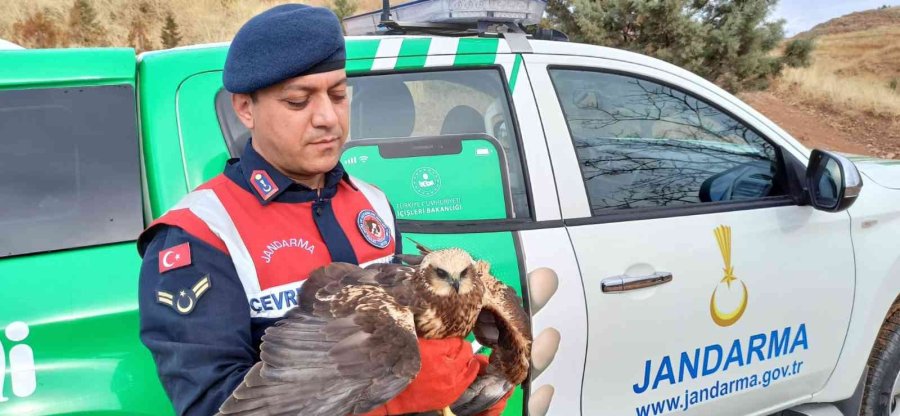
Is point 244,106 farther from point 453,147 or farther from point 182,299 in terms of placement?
point 453,147

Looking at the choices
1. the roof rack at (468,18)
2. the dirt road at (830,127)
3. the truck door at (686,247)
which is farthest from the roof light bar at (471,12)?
the dirt road at (830,127)

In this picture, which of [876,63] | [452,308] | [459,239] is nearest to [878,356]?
[459,239]

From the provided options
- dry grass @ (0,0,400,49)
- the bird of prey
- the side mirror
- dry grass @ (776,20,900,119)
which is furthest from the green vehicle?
dry grass @ (776,20,900,119)

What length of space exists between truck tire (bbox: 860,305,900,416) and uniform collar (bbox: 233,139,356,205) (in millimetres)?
2481

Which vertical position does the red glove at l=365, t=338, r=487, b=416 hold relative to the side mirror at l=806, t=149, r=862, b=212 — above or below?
below

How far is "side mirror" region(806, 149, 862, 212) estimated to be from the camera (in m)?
2.31

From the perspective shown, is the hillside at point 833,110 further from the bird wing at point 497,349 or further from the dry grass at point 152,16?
the bird wing at point 497,349

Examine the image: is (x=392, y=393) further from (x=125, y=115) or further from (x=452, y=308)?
(x=125, y=115)

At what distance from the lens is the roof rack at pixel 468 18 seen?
220 centimetres

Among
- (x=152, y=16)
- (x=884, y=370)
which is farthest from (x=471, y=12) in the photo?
(x=152, y=16)

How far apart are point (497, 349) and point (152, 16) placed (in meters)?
14.9

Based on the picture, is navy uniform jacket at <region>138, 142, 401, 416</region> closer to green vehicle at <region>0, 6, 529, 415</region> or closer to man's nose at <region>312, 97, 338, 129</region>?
man's nose at <region>312, 97, 338, 129</region>

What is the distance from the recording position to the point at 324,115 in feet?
3.65

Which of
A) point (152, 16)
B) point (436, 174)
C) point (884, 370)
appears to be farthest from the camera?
point (152, 16)
